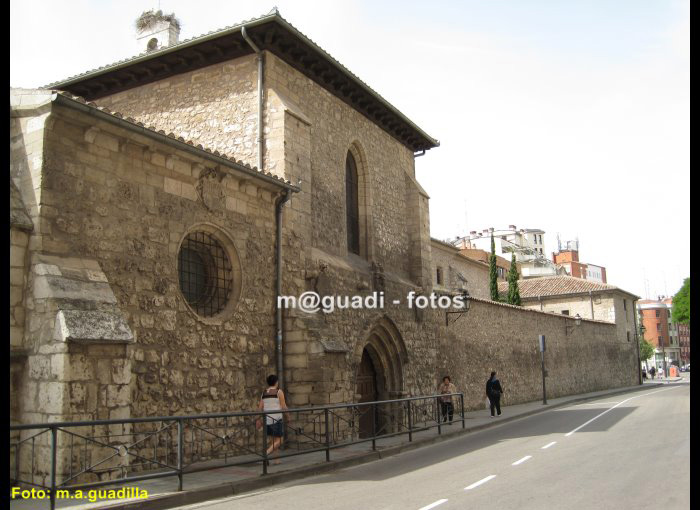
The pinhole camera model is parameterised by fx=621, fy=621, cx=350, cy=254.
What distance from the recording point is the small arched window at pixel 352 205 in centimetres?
1636

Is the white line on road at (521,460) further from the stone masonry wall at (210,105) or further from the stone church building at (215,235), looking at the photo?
the stone masonry wall at (210,105)

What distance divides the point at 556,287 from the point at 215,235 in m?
37.0

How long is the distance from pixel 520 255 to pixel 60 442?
68.4m

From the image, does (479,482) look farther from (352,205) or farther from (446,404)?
(352,205)

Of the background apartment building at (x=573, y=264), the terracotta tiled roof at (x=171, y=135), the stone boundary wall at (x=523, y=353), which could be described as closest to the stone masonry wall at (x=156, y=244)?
the terracotta tiled roof at (x=171, y=135)

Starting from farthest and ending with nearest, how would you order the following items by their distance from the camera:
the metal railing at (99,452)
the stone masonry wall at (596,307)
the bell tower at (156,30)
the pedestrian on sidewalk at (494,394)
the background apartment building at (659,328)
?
1. the background apartment building at (659,328)
2. the stone masonry wall at (596,307)
3. the pedestrian on sidewalk at (494,394)
4. the bell tower at (156,30)
5. the metal railing at (99,452)

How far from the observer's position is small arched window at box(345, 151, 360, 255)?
16.4 meters

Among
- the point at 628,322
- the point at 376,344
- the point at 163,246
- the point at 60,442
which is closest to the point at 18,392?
the point at 60,442

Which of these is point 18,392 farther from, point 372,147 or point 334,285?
point 372,147

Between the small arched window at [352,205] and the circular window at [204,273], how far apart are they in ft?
18.1

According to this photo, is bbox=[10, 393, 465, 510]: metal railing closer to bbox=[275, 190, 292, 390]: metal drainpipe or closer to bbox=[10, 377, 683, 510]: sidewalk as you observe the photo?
bbox=[10, 377, 683, 510]: sidewalk

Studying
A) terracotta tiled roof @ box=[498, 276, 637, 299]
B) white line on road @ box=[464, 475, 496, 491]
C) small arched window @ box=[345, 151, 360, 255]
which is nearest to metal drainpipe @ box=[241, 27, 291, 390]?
small arched window @ box=[345, 151, 360, 255]

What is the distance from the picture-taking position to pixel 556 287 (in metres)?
43.8

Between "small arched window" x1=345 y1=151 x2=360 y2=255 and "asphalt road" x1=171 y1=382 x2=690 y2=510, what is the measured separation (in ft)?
18.8
